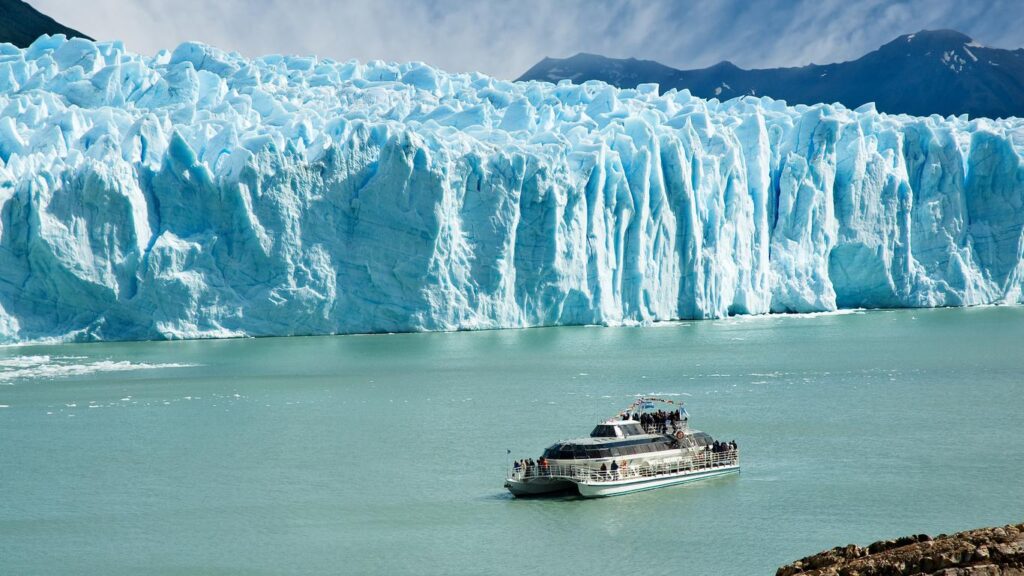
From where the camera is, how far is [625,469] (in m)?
12.8

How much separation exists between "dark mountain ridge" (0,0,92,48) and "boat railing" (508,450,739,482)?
54253mm

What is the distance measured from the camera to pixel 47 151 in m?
31.1

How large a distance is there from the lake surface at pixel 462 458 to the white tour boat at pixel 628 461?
A: 9.5 inches

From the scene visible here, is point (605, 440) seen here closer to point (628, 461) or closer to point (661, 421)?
point (628, 461)

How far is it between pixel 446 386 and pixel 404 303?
1032 centimetres

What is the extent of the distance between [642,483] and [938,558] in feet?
25.7

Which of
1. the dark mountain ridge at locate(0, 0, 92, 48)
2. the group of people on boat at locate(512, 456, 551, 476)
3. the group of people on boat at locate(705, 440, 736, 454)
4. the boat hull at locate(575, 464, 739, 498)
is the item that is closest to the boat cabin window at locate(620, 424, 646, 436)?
the boat hull at locate(575, 464, 739, 498)

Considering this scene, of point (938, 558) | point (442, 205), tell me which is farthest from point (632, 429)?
point (442, 205)

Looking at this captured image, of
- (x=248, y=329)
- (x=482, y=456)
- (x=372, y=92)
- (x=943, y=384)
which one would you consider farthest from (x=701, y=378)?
(x=372, y=92)

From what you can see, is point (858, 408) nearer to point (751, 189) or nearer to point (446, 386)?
point (446, 386)

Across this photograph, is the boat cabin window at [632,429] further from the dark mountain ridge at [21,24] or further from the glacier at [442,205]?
the dark mountain ridge at [21,24]

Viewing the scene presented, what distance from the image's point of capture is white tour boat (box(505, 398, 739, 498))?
41.2ft

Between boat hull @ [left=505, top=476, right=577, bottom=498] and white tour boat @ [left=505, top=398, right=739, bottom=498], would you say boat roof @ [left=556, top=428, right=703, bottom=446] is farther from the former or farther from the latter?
boat hull @ [left=505, top=476, right=577, bottom=498]

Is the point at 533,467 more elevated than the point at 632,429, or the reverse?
the point at 632,429
